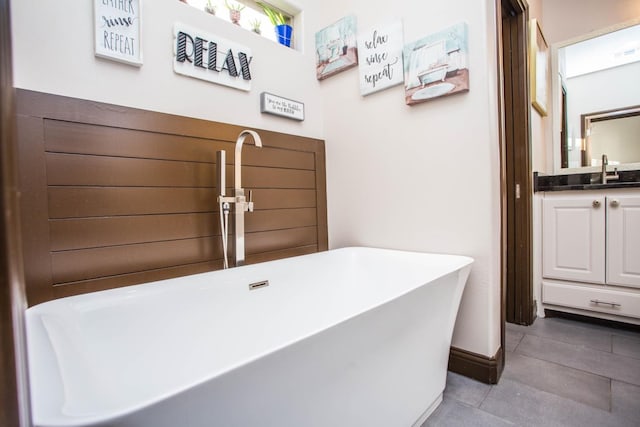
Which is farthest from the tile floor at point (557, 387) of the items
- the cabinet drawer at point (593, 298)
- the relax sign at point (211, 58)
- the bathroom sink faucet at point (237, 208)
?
the relax sign at point (211, 58)

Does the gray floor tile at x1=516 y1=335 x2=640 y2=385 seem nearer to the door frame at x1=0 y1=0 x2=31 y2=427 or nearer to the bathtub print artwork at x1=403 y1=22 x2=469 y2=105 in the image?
the bathtub print artwork at x1=403 y1=22 x2=469 y2=105

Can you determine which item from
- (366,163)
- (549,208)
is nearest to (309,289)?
(366,163)

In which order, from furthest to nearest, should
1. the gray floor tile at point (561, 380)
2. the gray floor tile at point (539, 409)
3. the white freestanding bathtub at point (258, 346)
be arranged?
the gray floor tile at point (561, 380)
the gray floor tile at point (539, 409)
the white freestanding bathtub at point (258, 346)

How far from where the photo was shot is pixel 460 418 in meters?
1.21

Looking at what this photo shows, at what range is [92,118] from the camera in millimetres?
1155

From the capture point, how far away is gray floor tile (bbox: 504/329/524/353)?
1749mm

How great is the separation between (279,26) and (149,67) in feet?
3.01

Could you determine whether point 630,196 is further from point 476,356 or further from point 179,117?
point 179,117

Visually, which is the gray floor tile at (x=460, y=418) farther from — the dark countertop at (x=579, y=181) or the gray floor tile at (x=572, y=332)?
the dark countertop at (x=579, y=181)

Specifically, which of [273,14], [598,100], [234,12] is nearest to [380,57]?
[273,14]

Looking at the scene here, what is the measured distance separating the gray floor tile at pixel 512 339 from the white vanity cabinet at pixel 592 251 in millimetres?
401

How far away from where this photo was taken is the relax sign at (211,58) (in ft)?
4.56

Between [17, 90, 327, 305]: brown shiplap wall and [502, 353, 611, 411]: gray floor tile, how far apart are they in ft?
4.65

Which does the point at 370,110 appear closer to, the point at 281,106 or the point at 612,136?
the point at 281,106
